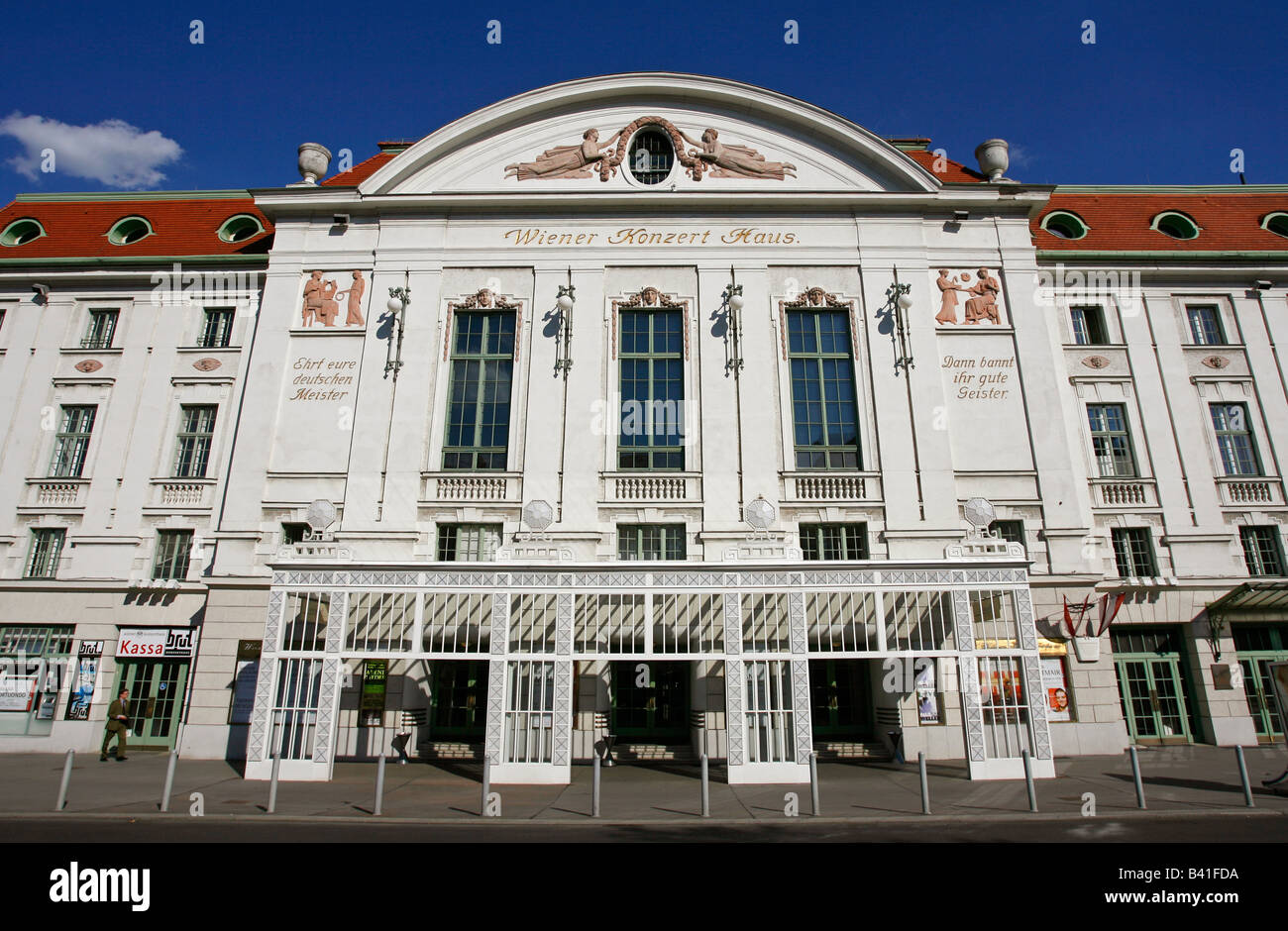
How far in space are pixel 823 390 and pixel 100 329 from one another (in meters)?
24.9

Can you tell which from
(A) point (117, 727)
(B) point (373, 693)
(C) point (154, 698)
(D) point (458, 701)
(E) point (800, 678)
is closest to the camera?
(E) point (800, 678)

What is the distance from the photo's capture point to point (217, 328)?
24344 mm

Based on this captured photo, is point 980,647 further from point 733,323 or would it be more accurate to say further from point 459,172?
point 459,172

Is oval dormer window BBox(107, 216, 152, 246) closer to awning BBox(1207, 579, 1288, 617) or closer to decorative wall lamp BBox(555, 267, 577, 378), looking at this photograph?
decorative wall lamp BBox(555, 267, 577, 378)

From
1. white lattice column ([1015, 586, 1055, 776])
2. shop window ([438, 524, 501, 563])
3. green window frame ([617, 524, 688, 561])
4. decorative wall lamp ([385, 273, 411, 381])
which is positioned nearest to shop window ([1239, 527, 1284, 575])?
white lattice column ([1015, 586, 1055, 776])

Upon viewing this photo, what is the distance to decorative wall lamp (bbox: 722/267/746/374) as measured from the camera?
2169cm

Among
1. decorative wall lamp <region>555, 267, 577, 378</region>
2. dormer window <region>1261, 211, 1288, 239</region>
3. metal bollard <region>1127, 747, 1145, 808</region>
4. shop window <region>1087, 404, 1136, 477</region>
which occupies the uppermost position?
dormer window <region>1261, 211, 1288, 239</region>

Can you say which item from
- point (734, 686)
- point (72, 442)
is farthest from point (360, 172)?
point (734, 686)

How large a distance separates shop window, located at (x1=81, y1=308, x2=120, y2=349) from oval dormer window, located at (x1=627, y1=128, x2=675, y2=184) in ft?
61.9

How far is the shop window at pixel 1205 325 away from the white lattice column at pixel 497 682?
957 inches

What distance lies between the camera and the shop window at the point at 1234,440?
22.6 metres

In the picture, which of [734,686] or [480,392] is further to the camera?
[480,392]

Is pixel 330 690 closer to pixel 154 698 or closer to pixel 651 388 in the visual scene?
pixel 154 698
